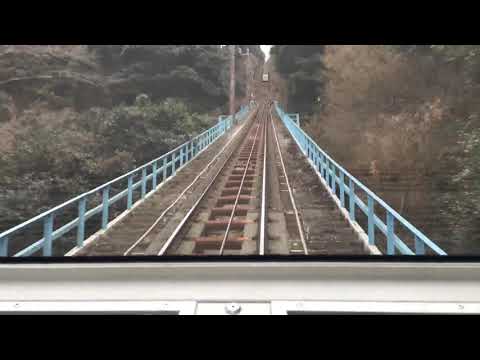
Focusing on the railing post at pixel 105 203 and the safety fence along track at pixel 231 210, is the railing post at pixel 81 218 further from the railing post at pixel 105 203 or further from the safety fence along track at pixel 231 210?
the safety fence along track at pixel 231 210

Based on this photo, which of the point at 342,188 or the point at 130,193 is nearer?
the point at 130,193

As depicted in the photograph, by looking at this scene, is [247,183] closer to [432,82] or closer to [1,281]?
[432,82]

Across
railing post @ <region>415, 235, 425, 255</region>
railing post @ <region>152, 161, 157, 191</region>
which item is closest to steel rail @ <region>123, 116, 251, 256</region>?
railing post @ <region>152, 161, 157, 191</region>

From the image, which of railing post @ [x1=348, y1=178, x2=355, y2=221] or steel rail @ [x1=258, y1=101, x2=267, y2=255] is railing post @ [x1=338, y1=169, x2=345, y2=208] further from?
steel rail @ [x1=258, y1=101, x2=267, y2=255]

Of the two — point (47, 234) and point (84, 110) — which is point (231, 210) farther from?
point (84, 110)

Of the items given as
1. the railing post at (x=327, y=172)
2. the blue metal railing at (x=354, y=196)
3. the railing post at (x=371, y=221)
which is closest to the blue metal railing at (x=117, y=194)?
the blue metal railing at (x=354, y=196)

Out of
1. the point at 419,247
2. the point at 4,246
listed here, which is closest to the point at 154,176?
the point at 4,246

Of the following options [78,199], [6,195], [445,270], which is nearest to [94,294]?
[78,199]
